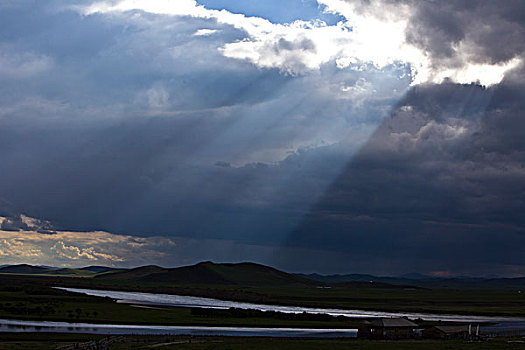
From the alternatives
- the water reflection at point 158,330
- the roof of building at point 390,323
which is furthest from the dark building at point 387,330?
the water reflection at point 158,330

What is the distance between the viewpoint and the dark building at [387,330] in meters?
93.5

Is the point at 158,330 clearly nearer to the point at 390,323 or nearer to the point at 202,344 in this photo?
the point at 202,344

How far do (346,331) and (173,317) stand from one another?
34.8 metres

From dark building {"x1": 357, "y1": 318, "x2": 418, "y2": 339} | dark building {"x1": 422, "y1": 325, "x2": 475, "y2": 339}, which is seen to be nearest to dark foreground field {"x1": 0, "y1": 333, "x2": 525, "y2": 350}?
dark building {"x1": 357, "y1": 318, "x2": 418, "y2": 339}

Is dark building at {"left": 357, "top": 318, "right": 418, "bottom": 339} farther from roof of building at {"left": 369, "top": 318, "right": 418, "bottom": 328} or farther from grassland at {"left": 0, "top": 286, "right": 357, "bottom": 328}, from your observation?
grassland at {"left": 0, "top": 286, "right": 357, "bottom": 328}

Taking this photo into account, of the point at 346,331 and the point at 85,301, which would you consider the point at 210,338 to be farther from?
the point at 85,301

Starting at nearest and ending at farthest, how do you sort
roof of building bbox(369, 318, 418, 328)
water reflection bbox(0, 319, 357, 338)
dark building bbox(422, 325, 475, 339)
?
water reflection bbox(0, 319, 357, 338) → roof of building bbox(369, 318, 418, 328) → dark building bbox(422, 325, 475, 339)

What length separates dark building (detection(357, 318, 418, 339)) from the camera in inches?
3681

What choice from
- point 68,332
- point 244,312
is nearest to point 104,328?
point 68,332

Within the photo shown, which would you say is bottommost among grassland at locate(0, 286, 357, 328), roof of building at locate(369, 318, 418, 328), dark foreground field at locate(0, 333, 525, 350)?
dark foreground field at locate(0, 333, 525, 350)

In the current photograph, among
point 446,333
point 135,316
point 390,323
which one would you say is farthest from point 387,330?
point 135,316

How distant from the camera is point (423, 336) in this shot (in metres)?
96.3

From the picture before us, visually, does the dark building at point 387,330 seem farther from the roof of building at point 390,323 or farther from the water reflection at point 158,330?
the water reflection at point 158,330

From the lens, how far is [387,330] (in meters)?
94.3
